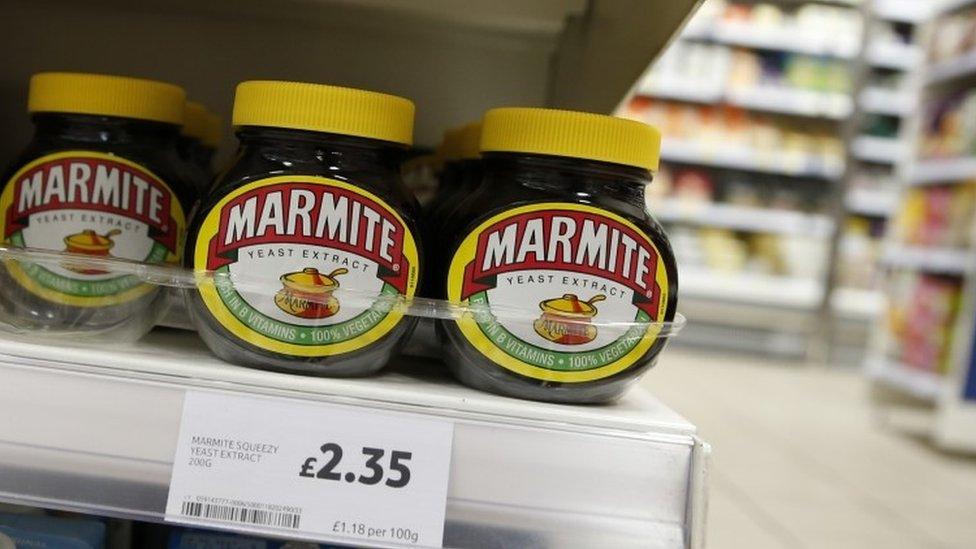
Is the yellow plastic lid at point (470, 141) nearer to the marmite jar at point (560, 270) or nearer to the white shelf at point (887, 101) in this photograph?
the marmite jar at point (560, 270)

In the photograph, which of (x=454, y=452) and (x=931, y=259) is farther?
(x=931, y=259)

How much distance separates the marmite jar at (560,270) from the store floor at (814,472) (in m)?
1.14

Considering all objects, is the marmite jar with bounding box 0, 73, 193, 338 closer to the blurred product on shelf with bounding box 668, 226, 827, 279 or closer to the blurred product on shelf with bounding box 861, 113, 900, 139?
the blurred product on shelf with bounding box 668, 226, 827, 279

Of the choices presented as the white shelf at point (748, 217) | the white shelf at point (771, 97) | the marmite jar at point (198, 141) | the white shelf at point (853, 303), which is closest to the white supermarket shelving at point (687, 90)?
Answer: the white shelf at point (771, 97)

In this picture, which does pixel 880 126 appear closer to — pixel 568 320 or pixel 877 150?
pixel 877 150

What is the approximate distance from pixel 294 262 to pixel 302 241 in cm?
2

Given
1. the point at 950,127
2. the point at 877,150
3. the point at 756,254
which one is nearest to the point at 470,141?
the point at 950,127

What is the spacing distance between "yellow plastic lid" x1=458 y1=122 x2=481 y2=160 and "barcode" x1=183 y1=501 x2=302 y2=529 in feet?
1.33

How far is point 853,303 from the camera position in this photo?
6.42 meters

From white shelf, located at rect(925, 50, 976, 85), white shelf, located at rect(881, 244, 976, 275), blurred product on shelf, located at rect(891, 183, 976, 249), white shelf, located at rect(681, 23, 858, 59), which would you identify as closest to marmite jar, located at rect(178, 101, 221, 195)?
white shelf, located at rect(881, 244, 976, 275)

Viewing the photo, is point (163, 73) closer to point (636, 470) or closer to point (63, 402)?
point (63, 402)

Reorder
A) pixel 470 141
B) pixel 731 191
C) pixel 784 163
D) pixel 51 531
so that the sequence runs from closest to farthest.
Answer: pixel 51 531 → pixel 470 141 → pixel 784 163 → pixel 731 191

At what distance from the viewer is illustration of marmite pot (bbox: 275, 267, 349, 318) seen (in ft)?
2.37

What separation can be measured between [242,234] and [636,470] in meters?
0.31
